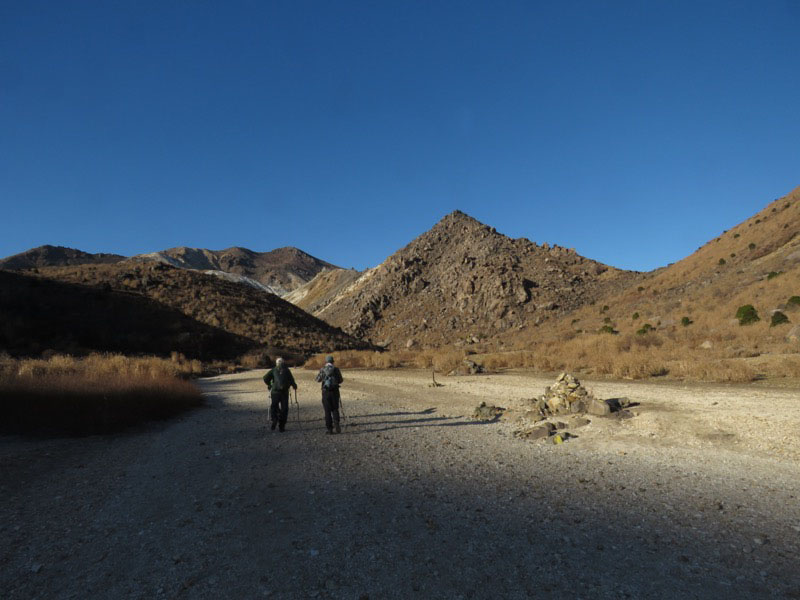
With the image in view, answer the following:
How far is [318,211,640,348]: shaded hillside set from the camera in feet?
191

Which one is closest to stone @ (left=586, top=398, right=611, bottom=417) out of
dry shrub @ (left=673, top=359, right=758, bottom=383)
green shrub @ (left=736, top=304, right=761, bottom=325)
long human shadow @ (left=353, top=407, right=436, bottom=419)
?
long human shadow @ (left=353, top=407, right=436, bottom=419)

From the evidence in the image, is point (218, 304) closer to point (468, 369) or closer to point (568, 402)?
point (468, 369)

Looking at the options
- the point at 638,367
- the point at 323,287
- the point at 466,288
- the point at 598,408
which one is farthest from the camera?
the point at 323,287

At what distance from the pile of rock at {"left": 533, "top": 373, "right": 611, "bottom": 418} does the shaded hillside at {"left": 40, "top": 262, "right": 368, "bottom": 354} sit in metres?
36.5

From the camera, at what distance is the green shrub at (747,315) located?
23.7 meters

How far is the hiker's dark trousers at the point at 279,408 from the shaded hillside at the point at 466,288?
42.6 metres

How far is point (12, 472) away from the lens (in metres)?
7.41

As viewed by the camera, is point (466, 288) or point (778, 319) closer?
point (778, 319)

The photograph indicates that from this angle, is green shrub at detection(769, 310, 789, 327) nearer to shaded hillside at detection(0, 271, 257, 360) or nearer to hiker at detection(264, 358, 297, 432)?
hiker at detection(264, 358, 297, 432)

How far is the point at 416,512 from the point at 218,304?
5265 centimetres

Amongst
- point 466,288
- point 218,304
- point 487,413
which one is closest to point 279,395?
point 487,413

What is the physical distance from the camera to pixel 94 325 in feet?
128

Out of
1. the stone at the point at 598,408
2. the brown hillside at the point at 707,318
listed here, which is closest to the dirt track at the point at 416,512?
the stone at the point at 598,408

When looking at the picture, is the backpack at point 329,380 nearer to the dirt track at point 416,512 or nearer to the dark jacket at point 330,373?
the dark jacket at point 330,373
